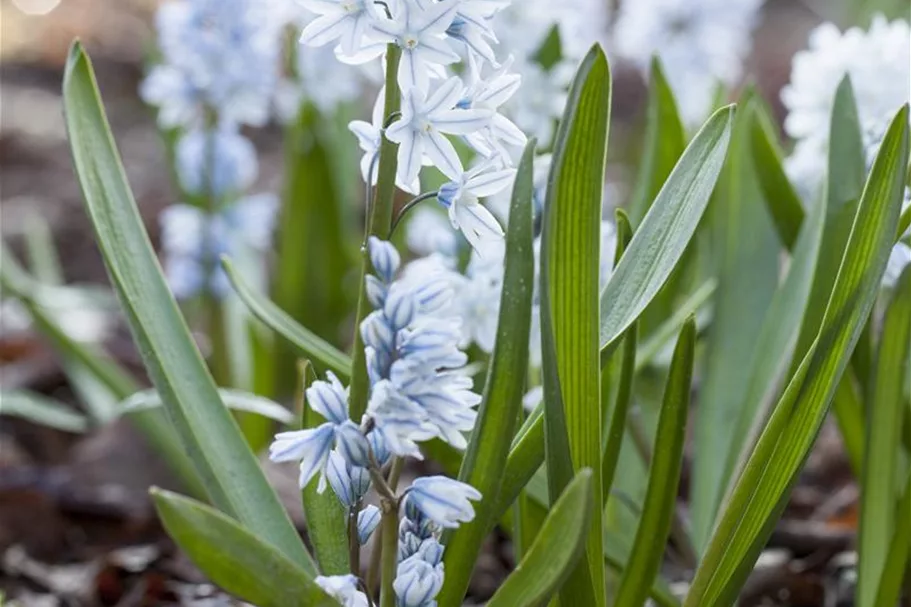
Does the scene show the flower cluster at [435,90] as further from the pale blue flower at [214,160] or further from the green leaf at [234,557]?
the pale blue flower at [214,160]

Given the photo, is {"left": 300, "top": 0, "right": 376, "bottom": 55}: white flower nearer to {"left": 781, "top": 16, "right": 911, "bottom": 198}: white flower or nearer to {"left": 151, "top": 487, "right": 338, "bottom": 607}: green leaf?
{"left": 151, "top": 487, "right": 338, "bottom": 607}: green leaf

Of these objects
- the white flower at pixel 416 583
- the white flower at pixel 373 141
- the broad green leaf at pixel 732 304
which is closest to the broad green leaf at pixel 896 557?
the broad green leaf at pixel 732 304

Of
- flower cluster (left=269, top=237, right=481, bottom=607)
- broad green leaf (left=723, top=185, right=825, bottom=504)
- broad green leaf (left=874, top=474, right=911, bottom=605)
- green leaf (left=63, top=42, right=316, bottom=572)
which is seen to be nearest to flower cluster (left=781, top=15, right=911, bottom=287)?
broad green leaf (left=723, top=185, right=825, bottom=504)

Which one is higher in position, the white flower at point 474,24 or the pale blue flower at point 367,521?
the white flower at point 474,24

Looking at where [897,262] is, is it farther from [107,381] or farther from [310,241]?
[310,241]

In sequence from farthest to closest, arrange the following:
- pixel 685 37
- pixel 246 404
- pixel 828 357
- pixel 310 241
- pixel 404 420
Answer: pixel 310 241 → pixel 685 37 → pixel 246 404 → pixel 828 357 → pixel 404 420

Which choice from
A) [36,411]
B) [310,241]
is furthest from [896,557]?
[310,241]
